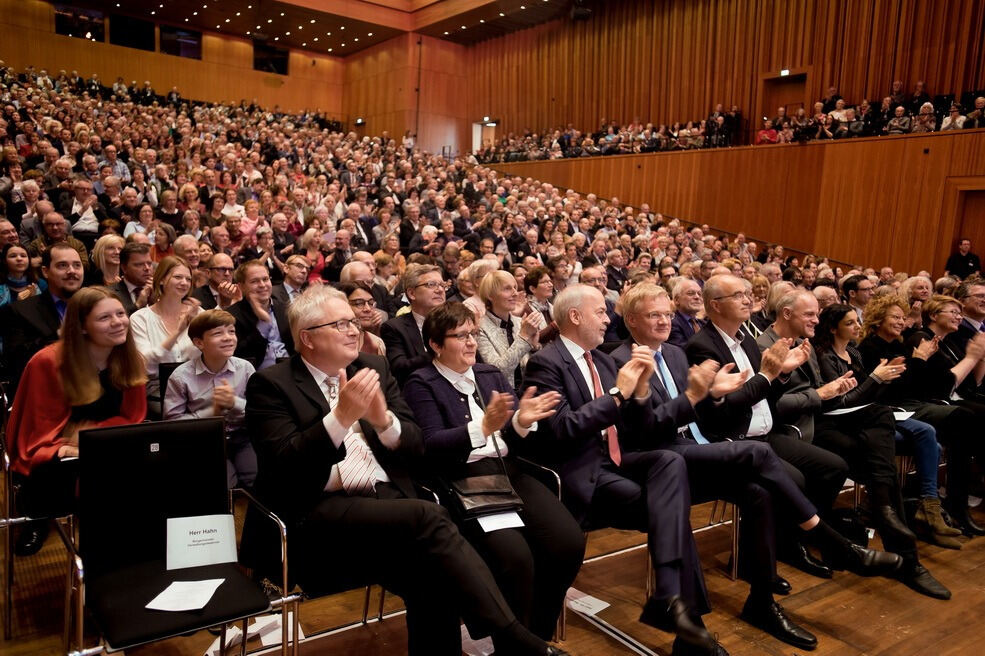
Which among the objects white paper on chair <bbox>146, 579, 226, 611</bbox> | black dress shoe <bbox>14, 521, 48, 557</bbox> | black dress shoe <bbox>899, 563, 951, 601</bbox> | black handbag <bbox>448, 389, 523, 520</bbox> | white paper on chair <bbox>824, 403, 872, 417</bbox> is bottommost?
black dress shoe <bbox>899, 563, 951, 601</bbox>

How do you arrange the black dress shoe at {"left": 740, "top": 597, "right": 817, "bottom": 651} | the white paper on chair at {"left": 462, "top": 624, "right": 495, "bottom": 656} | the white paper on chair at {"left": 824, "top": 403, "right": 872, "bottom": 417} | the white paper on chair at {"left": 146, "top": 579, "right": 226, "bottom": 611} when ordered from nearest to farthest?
the white paper on chair at {"left": 146, "top": 579, "right": 226, "bottom": 611}, the white paper on chair at {"left": 462, "top": 624, "right": 495, "bottom": 656}, the black dress shoe at {"left": 740, "top": 597, "right": 817, "bottom": 651}, the white paper on chair at {"left": 824, "top": 403, "right": 872, "bottom": 417}

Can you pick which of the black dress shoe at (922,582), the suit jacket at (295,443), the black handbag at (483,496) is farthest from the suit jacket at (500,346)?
the black dress shoe at (922,582)

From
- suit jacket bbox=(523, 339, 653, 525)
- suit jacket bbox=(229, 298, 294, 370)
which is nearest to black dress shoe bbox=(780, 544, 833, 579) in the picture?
suit jacket bbox=(523, 339, 653, 525)

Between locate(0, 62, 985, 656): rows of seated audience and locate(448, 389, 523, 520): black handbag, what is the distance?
0.09 feet

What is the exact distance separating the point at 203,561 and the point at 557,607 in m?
1.11

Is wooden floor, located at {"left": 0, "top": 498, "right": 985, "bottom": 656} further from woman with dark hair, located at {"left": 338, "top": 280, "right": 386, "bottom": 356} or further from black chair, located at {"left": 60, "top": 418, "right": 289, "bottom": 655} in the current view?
woman with dark hair, located at {"left": 338, "top": 280, "right": 386, "bottom": 356}

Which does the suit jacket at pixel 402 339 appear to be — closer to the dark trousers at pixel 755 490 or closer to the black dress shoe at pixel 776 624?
the dark trousers at pixel 755 490

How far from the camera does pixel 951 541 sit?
11.2ft

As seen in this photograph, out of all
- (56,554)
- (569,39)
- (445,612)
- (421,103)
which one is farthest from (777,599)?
(421,103)

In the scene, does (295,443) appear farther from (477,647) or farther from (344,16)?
(344,16)

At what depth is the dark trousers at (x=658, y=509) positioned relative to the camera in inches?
88.0

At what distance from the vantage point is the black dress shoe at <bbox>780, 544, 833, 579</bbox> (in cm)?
301

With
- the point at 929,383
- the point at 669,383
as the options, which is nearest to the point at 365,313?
the point at 669,383

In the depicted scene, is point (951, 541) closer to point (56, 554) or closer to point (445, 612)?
point (445, 612)
